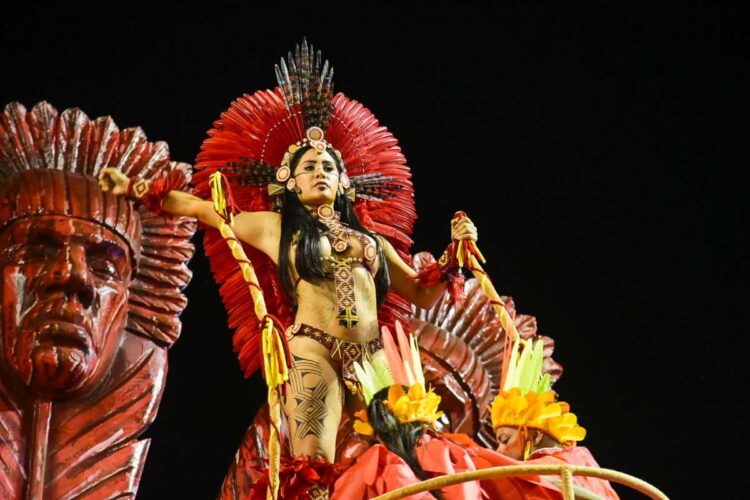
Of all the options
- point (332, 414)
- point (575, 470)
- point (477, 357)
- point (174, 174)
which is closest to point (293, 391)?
point (332, 414)

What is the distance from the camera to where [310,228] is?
297cm

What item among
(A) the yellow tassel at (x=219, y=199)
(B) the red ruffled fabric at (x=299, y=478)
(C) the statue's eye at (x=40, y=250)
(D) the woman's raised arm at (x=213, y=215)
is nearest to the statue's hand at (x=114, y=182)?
(D) the woman's raised arm at (x=213, y=215)

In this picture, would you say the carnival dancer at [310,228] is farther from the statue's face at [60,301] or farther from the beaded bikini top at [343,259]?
the statue's face at [60,301]

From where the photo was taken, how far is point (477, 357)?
12.2ft

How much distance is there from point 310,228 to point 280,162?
26 cm

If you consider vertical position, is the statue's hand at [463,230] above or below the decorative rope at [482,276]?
above

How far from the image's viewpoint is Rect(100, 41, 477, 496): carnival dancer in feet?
9.31

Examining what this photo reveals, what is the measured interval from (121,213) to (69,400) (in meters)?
0.45

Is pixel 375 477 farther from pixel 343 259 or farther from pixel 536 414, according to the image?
pixel 343 259

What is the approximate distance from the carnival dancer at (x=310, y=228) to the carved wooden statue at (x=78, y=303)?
9.0 inches

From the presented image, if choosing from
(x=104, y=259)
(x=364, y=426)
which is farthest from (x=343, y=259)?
(x=104, y=259)

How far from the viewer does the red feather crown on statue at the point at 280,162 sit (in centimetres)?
309

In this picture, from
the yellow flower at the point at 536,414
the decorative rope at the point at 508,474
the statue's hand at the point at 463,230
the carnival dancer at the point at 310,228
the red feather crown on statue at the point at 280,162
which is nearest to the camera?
the decorative rope at the point at 508,474

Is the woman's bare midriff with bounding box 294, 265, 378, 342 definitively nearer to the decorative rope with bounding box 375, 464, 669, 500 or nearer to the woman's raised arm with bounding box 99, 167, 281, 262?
the woman's raised arm with bounding box 99, 167, 281, 262
